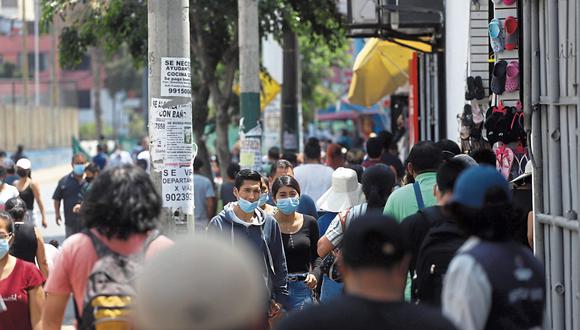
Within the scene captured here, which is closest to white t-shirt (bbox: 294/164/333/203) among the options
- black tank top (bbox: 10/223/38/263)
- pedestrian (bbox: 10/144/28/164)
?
black tank top (bbox: 10/223/38/263)

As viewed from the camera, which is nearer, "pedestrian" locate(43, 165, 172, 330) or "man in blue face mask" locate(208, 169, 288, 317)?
"pedestrian" locate(43, 165, 172, 330)

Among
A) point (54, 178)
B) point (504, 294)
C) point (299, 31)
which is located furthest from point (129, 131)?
point (504, 294)

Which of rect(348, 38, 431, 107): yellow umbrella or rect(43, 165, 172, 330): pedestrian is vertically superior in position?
rect(348, 38, 431, 107): yellow umbrella

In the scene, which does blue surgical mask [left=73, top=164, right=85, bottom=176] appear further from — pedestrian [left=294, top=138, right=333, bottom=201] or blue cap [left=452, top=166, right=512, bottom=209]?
blue cap [left=452, top=166, right=512, bottom=209]

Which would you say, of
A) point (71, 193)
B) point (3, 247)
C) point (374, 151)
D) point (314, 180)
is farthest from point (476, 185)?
point (71, 193)

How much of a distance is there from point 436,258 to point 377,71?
45.3 ft

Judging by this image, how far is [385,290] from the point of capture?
381 centimetres

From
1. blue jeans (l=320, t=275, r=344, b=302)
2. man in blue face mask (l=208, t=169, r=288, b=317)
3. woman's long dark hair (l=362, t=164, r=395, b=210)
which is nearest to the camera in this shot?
woman's long dark hair (l=362, t=164, r=395, b=210)

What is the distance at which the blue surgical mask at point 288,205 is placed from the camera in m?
9.04

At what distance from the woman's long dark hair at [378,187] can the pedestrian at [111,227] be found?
3.09 meters

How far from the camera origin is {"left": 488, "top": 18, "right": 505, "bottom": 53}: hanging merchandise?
9.19 m

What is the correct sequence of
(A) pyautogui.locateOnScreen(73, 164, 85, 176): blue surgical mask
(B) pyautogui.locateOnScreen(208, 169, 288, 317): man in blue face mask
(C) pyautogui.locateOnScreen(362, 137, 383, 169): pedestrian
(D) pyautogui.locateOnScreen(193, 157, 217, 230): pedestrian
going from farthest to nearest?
(A) pyautogui.locateOnScreen(73, 164, 85, 176): blue surgical mask → (D) pyautogui.locateOnScreen(193, 157, 217, 230): pedestrian → (C) pyautogui.locateOnScreen(362, 137, 383, 169): pedestrian → (B) pyautogui.locateOnScreen(208, 169, 288, 317): man in blue face mask

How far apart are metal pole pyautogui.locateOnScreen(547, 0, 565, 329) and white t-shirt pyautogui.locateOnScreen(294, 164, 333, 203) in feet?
17.6

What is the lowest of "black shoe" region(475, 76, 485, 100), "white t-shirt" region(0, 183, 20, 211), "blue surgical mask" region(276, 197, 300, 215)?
"white t-shirt" region(0, 183, 20, 211)
